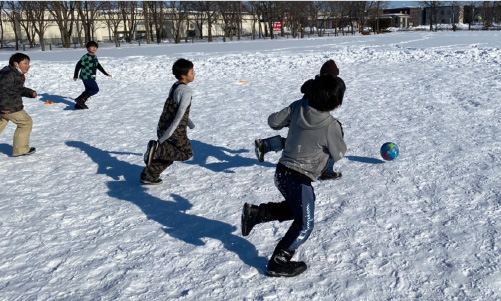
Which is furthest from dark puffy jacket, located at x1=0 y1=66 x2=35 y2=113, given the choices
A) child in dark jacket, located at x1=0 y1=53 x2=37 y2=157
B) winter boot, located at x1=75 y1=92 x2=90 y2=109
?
winter boot, located at x1=75 y1=92 x2=90 y2=109

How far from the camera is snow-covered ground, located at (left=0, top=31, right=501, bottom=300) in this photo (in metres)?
3.58

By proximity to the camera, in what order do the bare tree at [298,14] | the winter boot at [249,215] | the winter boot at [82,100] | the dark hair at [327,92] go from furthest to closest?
the bare tree at [298,14] → the winter boot at [82,100] → the winter boot at [249,215] → the dark hair at [327,92]

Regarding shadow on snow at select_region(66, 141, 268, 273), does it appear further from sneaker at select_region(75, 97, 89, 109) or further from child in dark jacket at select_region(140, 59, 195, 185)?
sneaker at select_region(75, 97, 89, 109)

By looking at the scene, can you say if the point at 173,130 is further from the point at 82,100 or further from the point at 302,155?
the point at 82,100

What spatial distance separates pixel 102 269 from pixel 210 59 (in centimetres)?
1533

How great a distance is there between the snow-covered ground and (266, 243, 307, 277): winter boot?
0.22 feet

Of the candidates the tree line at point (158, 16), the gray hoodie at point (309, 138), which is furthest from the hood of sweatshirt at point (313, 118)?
the tree line at point (158, 16)

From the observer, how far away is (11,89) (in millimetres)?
6777

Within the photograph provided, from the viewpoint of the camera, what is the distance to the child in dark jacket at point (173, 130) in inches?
202

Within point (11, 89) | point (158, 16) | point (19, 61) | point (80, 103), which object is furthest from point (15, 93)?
point (158, 16)

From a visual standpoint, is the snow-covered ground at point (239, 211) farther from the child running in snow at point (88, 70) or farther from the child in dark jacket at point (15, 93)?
the child running in snow at point (88, 70)

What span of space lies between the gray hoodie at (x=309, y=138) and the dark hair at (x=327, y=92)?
83 mm

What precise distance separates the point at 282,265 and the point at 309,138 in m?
1.04

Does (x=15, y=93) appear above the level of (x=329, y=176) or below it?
above
